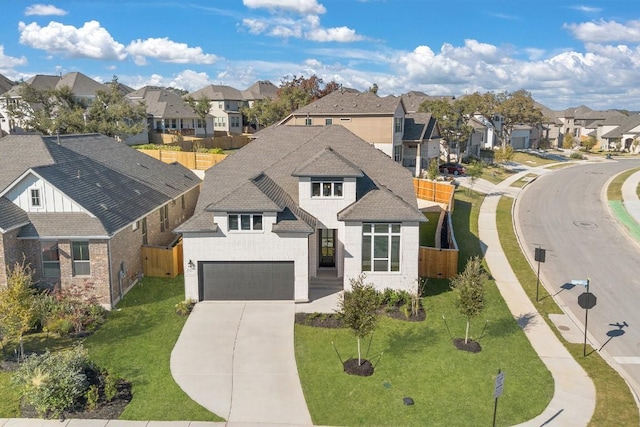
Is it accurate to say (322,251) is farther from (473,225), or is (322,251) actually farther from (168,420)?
(473,225)

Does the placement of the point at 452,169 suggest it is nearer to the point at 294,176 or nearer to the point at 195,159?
the point at 195,159

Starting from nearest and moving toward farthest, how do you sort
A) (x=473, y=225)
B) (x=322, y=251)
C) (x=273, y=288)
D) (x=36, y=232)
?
(x=36, y=232), (x=273, y=288), (x=322, y=251), (x=473, y=225)

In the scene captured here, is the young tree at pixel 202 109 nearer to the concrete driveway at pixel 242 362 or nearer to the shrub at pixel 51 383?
the concrete driveway at pixel 242 362

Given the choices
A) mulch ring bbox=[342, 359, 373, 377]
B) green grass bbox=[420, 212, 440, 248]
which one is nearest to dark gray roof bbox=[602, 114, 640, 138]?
green grass bbox=[420, 212, 440, 248]

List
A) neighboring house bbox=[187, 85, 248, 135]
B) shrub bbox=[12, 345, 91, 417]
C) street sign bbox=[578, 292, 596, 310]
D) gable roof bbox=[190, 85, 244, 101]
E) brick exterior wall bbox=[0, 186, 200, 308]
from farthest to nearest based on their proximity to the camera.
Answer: neighboring house bbox=[187, 85, 248, 135]
gable roof bbox=[190, 85, 244, 101]
brick exterior wall bbox=[0, 186, 200, 308]
street sign bbox=[578, 292, 596, 310]
shrub bbox=[12, 345, 91, 417]

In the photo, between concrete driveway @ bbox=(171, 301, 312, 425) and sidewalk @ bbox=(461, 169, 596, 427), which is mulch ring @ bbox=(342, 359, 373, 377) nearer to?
concrete driveway @ bbox=(171, 301, 312, 425)

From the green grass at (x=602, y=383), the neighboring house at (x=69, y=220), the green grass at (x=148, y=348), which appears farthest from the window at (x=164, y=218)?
the green grass at (x=602, y=383)

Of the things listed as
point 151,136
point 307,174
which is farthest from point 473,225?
point 151,136
